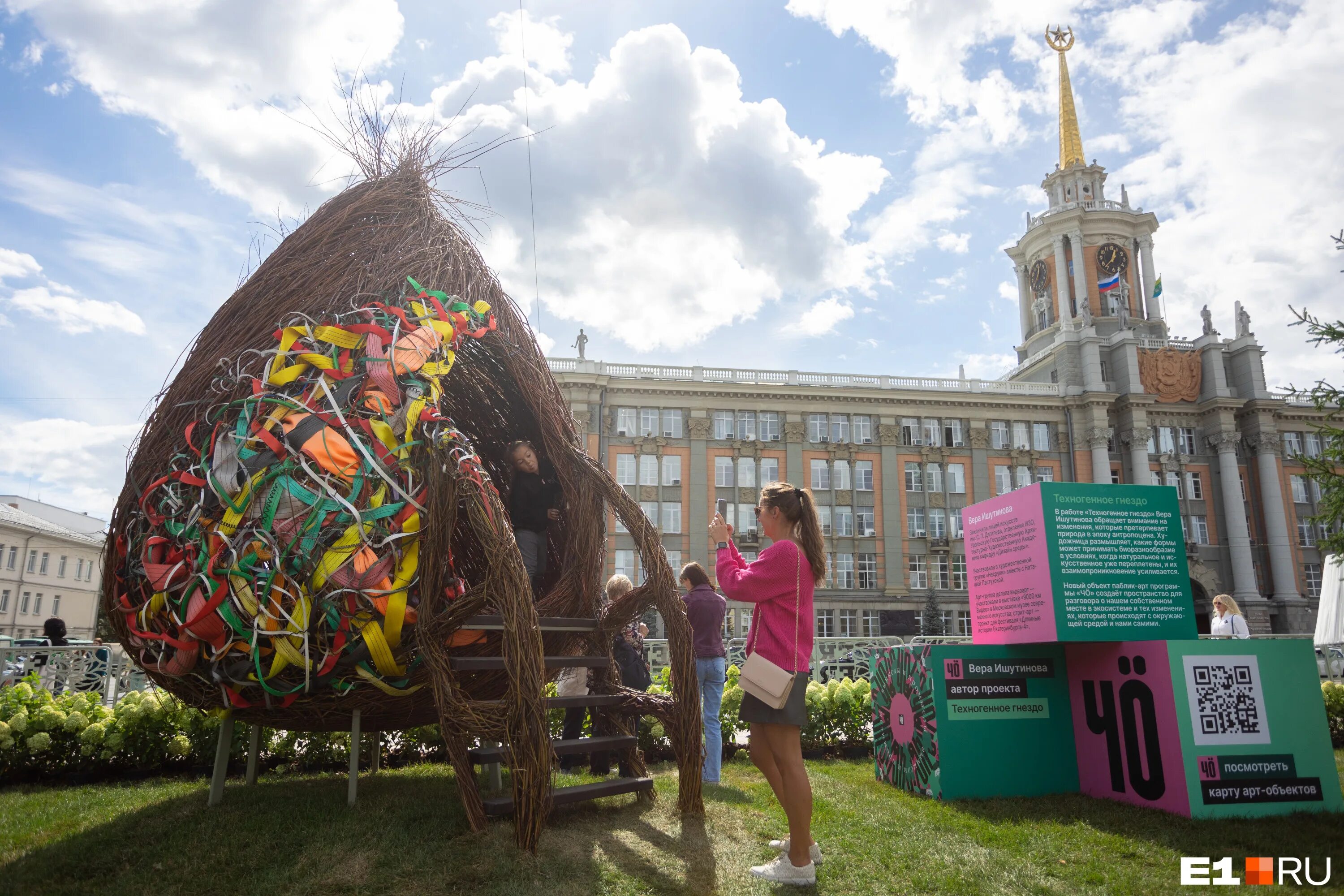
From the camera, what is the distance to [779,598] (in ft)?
16.6

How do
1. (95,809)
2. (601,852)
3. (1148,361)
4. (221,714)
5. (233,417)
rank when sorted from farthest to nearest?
(1148,361) → (95,809) → (221,714) → (233,417) → (601,852)

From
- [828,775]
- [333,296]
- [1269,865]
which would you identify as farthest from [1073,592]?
[333,296]

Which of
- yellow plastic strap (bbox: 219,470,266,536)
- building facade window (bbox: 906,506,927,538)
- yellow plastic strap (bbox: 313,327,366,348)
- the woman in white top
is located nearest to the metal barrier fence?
yellow plastic strap (bbox: 219,470,266,536)

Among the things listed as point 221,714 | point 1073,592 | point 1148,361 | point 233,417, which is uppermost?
point 1148,361

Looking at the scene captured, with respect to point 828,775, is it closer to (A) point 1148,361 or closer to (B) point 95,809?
(B) point 95,809

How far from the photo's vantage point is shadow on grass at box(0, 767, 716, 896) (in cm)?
445

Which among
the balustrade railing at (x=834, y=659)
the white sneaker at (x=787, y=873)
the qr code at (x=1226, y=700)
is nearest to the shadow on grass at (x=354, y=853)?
the white sneaker at (x=787, y=873)

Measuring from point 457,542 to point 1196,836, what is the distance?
6429 millimetres

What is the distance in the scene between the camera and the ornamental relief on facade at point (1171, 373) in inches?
2164

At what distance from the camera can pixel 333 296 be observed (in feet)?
19.3

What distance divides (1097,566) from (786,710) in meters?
4.09

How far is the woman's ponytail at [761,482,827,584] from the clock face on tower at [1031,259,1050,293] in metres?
63.8

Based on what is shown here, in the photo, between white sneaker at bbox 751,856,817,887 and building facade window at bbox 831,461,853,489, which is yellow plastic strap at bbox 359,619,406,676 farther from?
building facade window at bbox 831,461,853,489

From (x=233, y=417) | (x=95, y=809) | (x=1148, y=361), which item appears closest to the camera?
(x=233, y=417)
